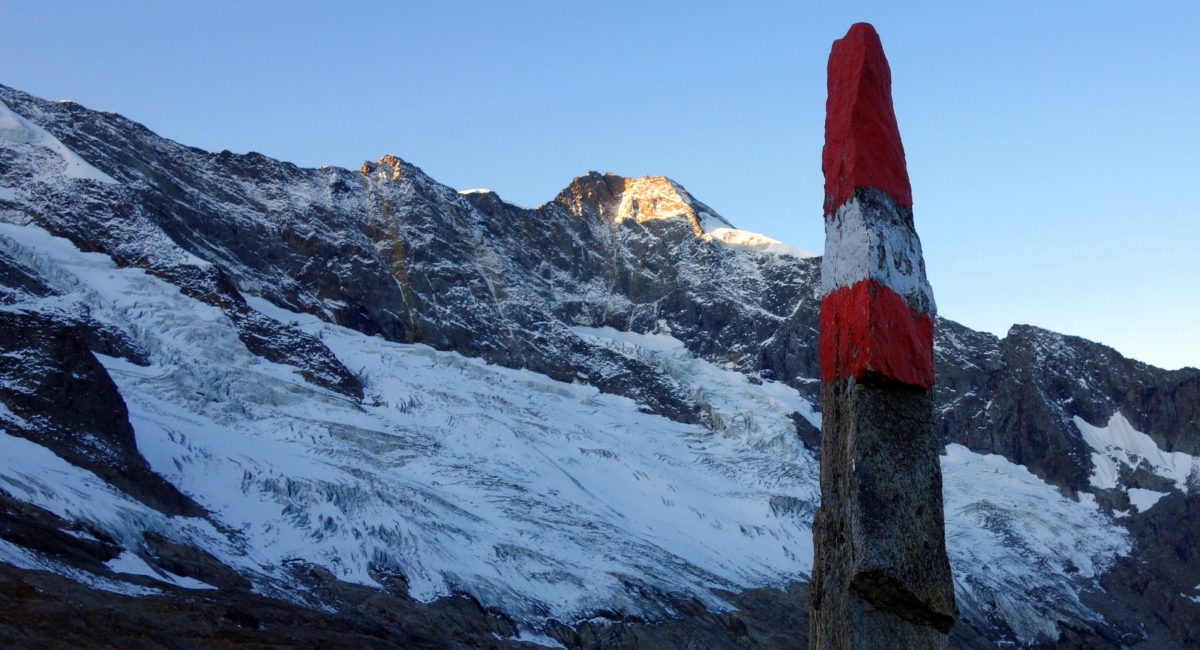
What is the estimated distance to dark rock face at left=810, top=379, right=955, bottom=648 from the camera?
7.48 metres

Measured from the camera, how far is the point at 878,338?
7664 millimetres

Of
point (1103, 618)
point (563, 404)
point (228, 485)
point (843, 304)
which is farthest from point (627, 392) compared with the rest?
point (843, 304)

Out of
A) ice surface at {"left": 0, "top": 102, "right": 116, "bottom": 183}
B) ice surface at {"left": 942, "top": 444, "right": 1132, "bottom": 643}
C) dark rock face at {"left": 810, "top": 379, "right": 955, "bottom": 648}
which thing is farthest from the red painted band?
ice surface at {"left": 0, "top": 102, "right": 116, "bottom": 183}

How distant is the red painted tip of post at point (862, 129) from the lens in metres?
8.23

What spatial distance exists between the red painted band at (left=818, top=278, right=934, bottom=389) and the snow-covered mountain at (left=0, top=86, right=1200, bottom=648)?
36.9 meters

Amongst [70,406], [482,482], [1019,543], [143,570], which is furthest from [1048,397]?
[143,570]

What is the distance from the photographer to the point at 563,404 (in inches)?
4638

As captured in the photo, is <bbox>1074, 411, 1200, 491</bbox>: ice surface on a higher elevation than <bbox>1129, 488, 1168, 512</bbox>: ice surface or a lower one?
higher

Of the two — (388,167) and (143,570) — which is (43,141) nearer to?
(388,167)

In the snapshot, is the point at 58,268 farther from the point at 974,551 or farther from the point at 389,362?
the point at 974,551

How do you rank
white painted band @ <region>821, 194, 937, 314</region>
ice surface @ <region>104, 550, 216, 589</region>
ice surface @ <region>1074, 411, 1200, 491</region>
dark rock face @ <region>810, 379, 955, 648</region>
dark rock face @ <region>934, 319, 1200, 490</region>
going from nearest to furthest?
dark rock face @ <region>810, 379, 955, 648</region> → white painted band @ <region>821, 194, 937, 314</region> → ice surface @ <region>104, 550, 216, 589</region> → ice surface @ <region>1074, 411, 1200, 491</region> → dark rock face @ <region>934, 319, 1200, 490</region>

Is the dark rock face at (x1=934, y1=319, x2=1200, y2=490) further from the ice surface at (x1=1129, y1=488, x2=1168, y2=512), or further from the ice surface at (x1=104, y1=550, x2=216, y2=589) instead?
the ice surface at (x1=104, y1=550, x2=216, y2=589)

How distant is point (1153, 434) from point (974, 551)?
46.1 meters

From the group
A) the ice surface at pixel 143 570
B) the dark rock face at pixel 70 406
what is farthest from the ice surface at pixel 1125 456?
the ice surface at pixel 143 570
